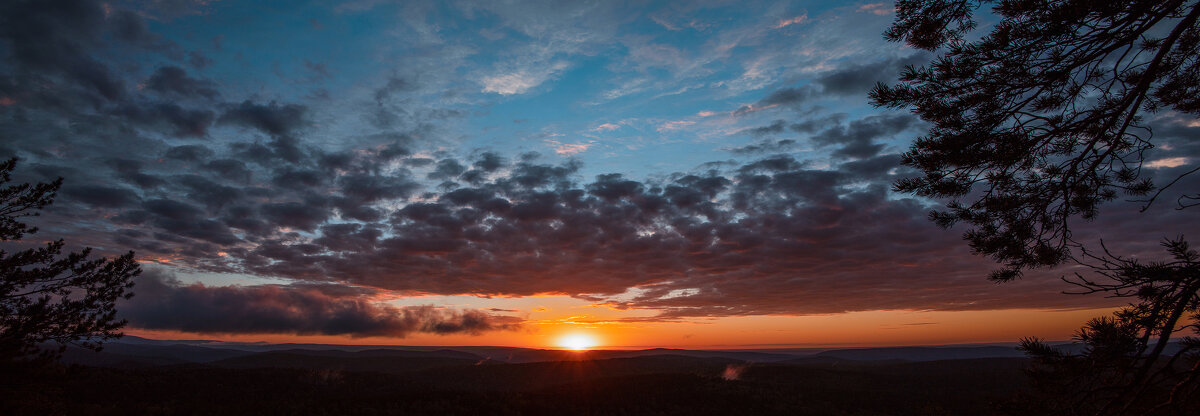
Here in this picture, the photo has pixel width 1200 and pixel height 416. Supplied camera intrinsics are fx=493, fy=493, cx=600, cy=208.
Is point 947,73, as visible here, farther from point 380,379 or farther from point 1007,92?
point 380,379

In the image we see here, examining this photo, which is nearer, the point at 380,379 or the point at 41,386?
the point at 41,386

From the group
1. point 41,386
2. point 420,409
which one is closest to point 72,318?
point 41,386

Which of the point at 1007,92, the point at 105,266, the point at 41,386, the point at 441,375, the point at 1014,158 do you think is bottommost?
the point at 441,375

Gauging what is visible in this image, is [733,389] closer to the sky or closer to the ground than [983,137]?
closer to the ground

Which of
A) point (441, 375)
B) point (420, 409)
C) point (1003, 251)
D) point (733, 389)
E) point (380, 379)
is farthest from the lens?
point (441, 375)

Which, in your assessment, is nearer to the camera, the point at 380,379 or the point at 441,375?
the point at 380,379

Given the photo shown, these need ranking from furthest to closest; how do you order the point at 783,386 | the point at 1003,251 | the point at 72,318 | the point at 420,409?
the point at 783,386, the point at 420,409, the point at 72,318, the point at 1003,251

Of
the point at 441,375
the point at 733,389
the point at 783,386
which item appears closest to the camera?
the point at 733,389

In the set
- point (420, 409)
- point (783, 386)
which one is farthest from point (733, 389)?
point (420, 409)

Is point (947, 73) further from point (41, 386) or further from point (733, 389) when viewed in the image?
point (733, 389)
